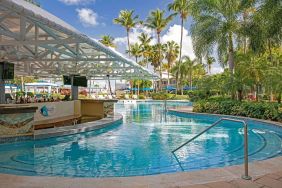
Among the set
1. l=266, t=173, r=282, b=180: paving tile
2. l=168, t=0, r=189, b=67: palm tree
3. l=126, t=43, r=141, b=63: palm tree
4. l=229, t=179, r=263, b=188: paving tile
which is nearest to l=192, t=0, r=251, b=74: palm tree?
l=266, t=173, r=282, b=180: paving tile

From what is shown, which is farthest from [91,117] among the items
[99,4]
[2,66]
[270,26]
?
[99,4]

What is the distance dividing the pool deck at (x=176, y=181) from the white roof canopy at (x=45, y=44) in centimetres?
344

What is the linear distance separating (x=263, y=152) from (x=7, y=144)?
8255 mm

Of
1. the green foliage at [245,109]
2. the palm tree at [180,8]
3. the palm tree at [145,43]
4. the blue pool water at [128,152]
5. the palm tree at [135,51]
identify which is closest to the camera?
the blue pool water at [128,152]

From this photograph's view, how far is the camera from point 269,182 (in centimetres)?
497

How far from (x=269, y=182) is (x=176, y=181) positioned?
156cm

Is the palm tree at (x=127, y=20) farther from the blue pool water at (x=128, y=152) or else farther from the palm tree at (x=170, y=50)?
the blue pool water at (x=128, y=152)

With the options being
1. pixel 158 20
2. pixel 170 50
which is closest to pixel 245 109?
pixel 158 20

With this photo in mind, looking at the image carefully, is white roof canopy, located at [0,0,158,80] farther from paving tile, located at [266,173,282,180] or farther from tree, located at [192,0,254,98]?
tree, located at [192,0,254,98]

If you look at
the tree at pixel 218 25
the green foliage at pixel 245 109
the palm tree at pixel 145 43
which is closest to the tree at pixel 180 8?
the palm tree at pixel 145 43

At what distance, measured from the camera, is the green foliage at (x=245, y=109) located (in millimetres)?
14844

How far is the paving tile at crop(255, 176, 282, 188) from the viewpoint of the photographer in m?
4.81

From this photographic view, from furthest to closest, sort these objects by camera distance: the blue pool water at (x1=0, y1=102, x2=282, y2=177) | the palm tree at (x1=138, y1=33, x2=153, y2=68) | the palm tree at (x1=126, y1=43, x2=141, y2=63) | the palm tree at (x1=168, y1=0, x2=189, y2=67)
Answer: the palm tree at (x1=138, y1=33, x2=153, y2=68) → the palm tree at (x1=126, y1=43, x2=141, y2=63) → the palm tree at (x1=168, y1=0, x2=189, y2=67) → the blue pool water at (x1=0, y1=102, x2=282, y2=177)

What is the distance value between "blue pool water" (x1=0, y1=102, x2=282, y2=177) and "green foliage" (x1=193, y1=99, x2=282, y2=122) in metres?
1.77
